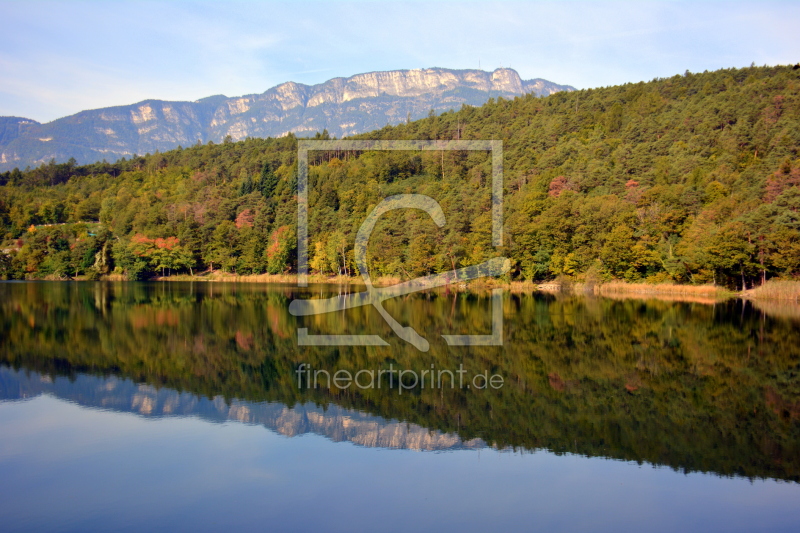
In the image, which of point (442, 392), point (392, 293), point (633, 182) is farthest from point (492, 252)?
point (442, 392)

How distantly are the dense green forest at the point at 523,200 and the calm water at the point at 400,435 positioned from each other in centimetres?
2530

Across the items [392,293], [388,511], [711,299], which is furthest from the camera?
[392,293]

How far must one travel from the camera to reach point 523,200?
59.7 metres

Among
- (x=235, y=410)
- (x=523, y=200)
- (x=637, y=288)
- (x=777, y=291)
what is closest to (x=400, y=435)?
(x=235, y=410)

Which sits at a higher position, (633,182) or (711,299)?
(633,182)

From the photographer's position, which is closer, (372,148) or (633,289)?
(633,289)

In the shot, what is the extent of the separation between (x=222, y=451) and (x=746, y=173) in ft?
173

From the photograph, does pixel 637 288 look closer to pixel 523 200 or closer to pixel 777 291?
pixel 777 291

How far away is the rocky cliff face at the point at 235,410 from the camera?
452 inches

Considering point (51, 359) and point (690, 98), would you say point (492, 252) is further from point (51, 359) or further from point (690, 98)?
point (690, 98)

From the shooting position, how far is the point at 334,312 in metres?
33.1

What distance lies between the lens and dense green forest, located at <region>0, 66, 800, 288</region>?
4700 centimetres

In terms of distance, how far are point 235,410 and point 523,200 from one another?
164 ft

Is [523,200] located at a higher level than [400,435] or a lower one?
higher
